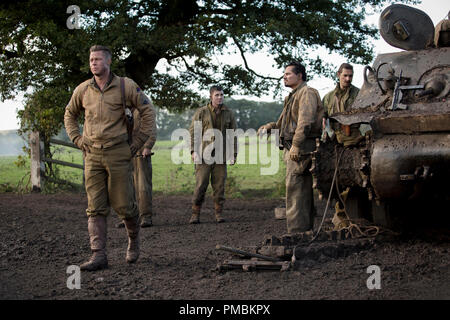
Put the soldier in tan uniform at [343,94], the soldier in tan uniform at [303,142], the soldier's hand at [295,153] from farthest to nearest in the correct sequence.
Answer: the soldier in tan uniform at [343,94] < the soldier in tan uniform at [303,142] < the soldier's hand at [295,153]

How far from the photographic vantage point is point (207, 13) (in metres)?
12.3

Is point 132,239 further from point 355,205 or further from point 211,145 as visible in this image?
point 211,145

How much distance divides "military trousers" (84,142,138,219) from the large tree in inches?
216

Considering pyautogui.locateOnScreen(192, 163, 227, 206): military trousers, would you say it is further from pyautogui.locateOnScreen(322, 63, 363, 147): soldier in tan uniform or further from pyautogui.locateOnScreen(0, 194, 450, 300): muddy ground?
pyautogui.locateOnScreen(322, 63, 363, 147): soldier in tan uniform

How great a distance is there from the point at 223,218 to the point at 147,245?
2.31m

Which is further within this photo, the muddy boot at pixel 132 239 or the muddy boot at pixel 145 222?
the muddy boot at pixel 145 222

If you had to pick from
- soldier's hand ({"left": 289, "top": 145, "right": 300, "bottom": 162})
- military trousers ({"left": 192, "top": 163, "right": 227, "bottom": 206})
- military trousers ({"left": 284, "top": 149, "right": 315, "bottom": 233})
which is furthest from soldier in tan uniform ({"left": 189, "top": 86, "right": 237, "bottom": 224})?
soldier's hand ({"left": 289, "top": 145, "right": 300, "bottom": 162})

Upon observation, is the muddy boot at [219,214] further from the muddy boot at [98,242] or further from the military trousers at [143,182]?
the muddy boot at [98,242]

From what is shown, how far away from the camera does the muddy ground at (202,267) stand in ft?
14.2

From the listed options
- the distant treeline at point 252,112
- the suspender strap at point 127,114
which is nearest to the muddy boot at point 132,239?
the suspender strap at point 127,114

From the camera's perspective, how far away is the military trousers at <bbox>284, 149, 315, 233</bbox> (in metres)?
6.55

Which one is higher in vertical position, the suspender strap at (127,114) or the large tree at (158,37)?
the large tree at (158,37)

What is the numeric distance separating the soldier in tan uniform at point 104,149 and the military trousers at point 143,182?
278 centimetres

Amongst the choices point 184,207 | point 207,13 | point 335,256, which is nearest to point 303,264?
point 335,256
